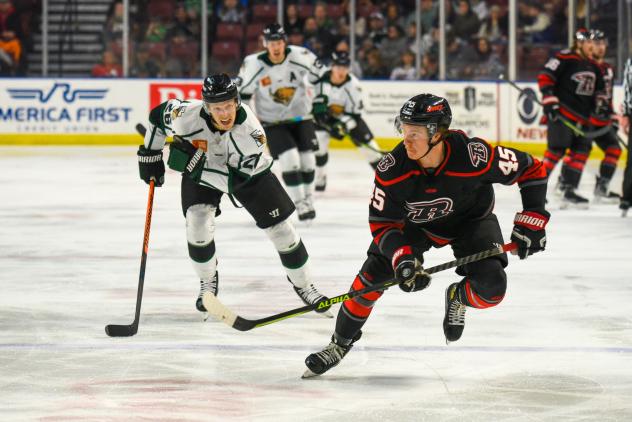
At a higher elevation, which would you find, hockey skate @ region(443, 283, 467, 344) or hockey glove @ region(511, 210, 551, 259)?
hockey glove @ region(511, 210, 551, 259)

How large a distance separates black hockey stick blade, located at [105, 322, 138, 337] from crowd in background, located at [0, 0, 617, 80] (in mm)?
8256

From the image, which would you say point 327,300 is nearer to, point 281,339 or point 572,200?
point 281,339

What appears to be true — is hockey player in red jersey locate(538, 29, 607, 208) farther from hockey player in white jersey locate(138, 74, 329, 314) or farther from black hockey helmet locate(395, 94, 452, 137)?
black hockey helmet locate(395, 94, 452, 137)

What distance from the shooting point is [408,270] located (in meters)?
3.57

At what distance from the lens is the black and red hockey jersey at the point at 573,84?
834 cm

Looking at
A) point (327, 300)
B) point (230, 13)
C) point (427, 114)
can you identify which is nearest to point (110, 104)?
point (230, 13)

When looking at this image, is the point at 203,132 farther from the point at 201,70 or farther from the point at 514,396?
the point at 201,70

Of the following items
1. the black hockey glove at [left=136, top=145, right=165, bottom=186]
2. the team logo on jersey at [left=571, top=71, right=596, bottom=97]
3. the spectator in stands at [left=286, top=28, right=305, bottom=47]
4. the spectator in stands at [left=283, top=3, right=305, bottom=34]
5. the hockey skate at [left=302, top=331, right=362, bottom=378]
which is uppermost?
the spectator in stands at [left=283, top=3, right=305, bottom=34]

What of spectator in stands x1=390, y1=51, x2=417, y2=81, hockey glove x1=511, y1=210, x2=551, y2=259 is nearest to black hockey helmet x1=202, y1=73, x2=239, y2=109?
hockey glove x1=511, y1=210, x2=551, y2=259

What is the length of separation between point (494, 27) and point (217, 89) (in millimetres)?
8445

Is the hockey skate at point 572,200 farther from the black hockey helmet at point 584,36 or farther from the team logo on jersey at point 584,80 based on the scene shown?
the black hockey helmet at point 584,36

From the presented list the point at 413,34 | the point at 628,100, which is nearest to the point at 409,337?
the point at 628,100

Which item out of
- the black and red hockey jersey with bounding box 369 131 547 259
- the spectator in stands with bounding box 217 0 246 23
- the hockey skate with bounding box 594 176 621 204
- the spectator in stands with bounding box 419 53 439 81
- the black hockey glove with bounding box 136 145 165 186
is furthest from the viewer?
the spectator in stands with bounding box 217 0 246 23

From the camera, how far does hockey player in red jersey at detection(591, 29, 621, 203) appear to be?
27.0ft
